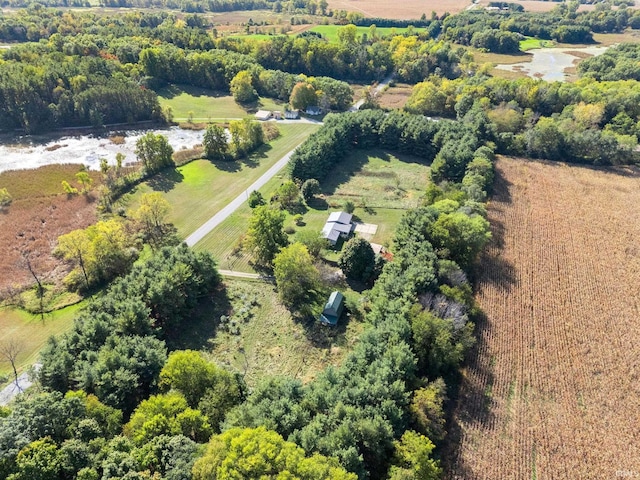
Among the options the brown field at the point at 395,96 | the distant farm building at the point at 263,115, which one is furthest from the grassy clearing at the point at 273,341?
the brown field at the point at 395,96

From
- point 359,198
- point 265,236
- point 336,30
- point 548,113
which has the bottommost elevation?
point 359,198

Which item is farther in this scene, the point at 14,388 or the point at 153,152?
the point at 153,152

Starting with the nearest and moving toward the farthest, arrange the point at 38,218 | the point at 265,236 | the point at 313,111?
the point at 265,236
the point at 38,218
the point at 313,111

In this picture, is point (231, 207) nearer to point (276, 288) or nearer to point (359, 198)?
point (276, 288)

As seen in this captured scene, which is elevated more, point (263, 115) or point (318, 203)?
point (263, 115)

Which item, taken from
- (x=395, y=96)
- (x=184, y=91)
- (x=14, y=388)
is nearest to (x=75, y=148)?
(x=184, y=91)

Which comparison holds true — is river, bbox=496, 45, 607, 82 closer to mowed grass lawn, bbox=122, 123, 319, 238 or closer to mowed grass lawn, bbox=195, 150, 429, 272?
mowed grass lawn, bbox=195, 150, 429, 272

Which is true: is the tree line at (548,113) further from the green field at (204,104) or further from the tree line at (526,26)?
the tree line at (526,26)

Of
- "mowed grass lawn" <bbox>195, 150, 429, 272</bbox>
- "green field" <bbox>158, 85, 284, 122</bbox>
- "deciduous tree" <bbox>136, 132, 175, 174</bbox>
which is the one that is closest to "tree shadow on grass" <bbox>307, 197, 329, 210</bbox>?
"mowed grass lawn" <bbox>195, 150, 429, 272</bbox>
